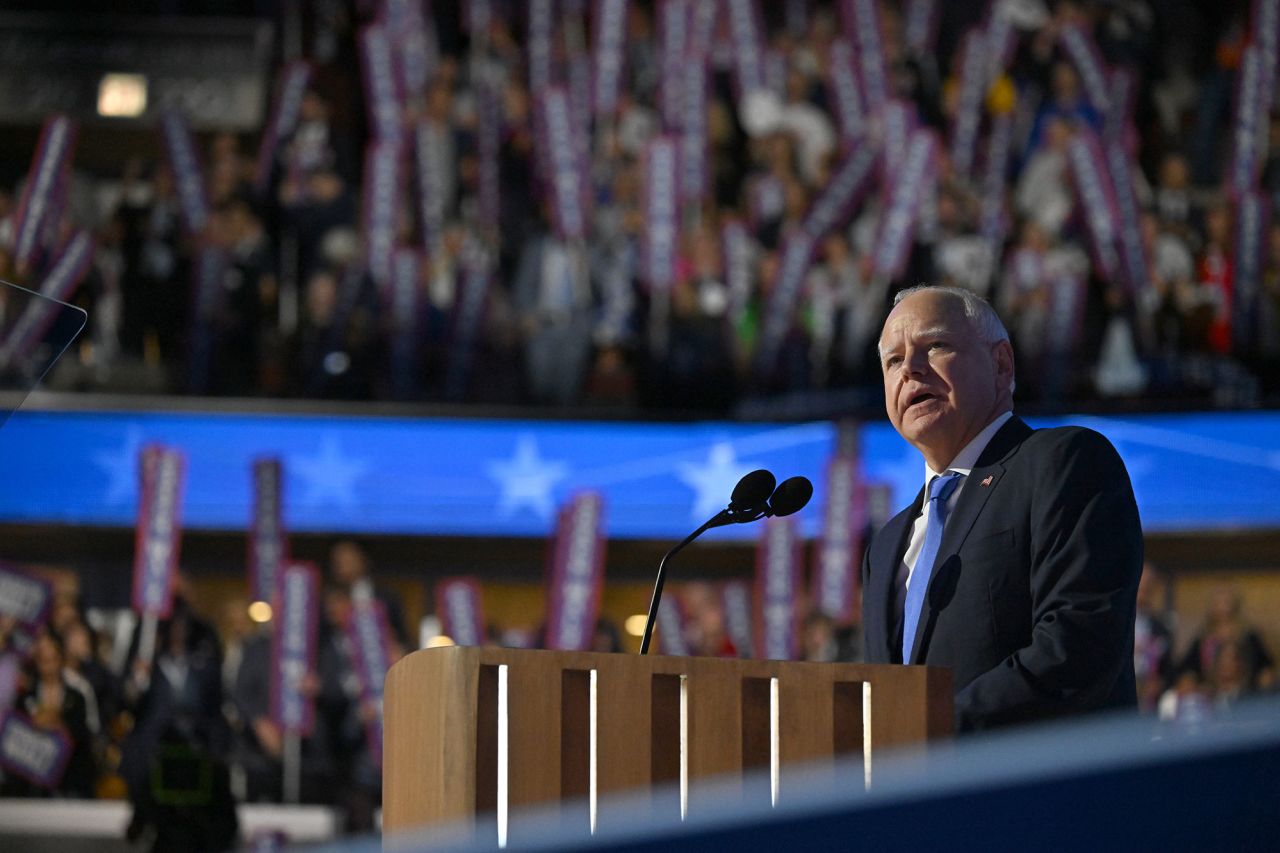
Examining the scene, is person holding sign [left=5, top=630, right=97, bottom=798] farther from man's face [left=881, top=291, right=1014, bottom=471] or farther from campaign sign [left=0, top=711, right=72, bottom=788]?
man's face [left=881, top=291, right=1014, bottom=471]

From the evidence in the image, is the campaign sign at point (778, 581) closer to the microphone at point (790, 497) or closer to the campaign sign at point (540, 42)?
the campaign sign at point (540, 42)

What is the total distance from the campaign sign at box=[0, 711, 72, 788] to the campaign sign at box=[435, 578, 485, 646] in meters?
1.63

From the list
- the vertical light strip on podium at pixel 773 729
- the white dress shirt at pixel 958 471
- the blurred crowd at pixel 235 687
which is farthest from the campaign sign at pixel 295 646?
the vertical light strip on podium at pixel 773 729

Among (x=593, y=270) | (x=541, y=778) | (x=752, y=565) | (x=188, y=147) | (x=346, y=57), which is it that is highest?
(x=346, y=57)

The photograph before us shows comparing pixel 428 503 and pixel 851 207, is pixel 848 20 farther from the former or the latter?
pixel 428 503

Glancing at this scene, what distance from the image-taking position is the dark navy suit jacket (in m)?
1.81

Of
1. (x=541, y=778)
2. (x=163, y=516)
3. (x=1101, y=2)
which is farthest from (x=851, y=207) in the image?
(x=541, y=778)

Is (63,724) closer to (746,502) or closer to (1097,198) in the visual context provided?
(1097,198)

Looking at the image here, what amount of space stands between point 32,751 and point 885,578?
18.6 ft

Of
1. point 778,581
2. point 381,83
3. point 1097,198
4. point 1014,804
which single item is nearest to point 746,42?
point 381,83

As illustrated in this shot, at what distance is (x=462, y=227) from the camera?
8188 millimetres

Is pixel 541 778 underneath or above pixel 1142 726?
underneath

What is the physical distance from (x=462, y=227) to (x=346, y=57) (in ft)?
5.00

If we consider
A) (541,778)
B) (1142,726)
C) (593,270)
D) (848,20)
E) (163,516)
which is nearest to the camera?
(1142,726)
